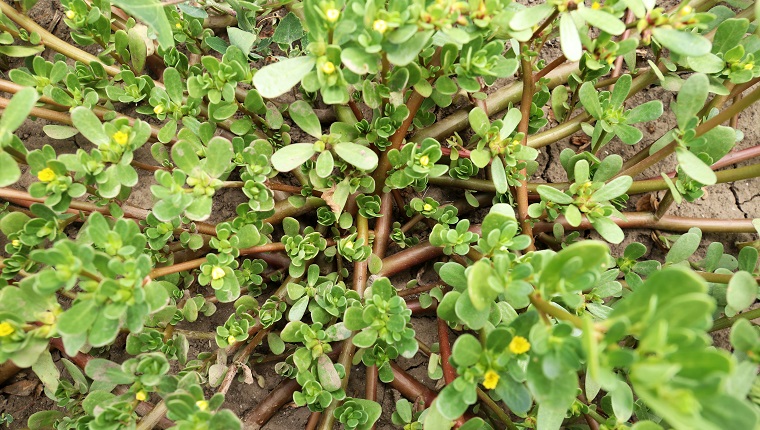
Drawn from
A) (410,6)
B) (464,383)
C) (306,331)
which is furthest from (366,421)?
(410,6)

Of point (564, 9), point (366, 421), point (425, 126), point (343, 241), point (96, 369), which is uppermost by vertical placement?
point (564, 9)

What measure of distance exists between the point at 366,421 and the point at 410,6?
1.28 meters

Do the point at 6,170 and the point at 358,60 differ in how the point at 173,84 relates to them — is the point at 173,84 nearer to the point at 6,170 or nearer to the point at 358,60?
the point at 6,170

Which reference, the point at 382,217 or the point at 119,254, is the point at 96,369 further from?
the point at 382,217

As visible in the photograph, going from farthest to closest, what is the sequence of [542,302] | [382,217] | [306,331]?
[382,217], [306,331], [542,302]

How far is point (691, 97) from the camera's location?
1509 mm

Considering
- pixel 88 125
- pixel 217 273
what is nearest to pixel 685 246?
pixel 217 273

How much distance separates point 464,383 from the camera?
132cm

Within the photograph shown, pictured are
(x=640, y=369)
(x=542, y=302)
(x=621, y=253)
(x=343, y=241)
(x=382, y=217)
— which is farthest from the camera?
(x=621, y=253)

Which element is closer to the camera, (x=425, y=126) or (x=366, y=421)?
(x=366, y=421)

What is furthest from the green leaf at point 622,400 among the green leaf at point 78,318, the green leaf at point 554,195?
the green leaf at point 78,318

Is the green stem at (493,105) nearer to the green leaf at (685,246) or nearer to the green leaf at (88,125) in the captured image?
the green leaf at (685,246)

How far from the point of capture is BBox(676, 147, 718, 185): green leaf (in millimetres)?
1473

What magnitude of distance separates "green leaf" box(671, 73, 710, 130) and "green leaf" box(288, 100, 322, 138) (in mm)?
1095
